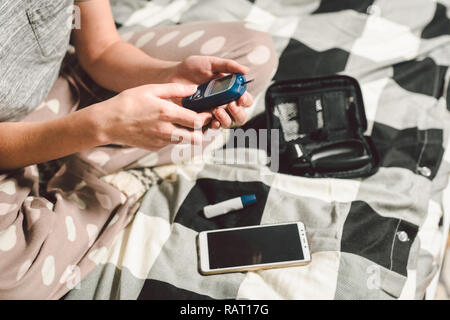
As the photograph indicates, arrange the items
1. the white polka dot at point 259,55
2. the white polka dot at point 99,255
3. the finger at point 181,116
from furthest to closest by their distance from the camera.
A: the white polka dot at point 259,55
the white polka dot at point 99,255
the finger at point 181,116

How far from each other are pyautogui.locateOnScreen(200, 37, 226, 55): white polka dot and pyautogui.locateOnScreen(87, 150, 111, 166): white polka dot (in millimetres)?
287

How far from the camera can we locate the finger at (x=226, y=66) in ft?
2.09

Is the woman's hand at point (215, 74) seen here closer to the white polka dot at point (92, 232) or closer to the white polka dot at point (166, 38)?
the white polka dot at point (166, 38)

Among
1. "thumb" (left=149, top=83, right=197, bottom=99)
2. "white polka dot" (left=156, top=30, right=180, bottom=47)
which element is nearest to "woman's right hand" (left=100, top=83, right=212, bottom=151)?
"thumb" (left=149, top=83, right=197, bottom=99)

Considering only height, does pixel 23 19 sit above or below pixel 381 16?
above

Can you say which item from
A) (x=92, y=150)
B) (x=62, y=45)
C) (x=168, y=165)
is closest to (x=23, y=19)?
(x=62, y=45)

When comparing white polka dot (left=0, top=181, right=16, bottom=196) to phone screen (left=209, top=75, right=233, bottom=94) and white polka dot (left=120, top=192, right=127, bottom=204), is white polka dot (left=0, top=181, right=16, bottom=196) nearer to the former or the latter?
white polka dot (left=120, top=192, right=127, bottom=204)

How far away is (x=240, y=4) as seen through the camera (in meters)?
1.00

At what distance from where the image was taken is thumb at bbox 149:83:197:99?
0.56 m

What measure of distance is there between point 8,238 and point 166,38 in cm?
49

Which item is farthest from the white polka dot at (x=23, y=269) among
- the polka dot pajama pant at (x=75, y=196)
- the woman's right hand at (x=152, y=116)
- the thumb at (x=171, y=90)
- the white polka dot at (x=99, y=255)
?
the thumb at (x=171, y=90)

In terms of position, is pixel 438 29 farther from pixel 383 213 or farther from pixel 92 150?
pixel 92 150

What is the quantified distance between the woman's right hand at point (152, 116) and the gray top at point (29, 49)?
188 millimetres

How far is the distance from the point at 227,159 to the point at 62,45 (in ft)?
1.29
